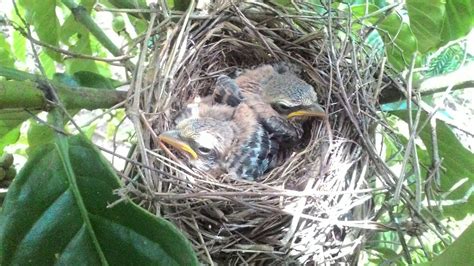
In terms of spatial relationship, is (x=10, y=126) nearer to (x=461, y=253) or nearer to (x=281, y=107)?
(x=281, y=107)

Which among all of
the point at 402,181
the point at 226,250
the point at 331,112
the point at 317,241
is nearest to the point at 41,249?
the point at 226,250

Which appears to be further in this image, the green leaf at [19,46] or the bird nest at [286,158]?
the green leaf at [19,46]

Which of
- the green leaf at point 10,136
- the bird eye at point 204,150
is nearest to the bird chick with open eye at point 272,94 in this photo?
the bird eye at point 204,150

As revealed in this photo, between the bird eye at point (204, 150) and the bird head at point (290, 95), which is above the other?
the bird head at point (290, 95)

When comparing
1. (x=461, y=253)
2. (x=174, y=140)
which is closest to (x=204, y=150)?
(x=174, y=140)

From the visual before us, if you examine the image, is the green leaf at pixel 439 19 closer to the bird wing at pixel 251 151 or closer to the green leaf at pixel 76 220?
the bird wing at pixel 251 151

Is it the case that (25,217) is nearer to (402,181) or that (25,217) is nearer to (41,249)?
(41,249)

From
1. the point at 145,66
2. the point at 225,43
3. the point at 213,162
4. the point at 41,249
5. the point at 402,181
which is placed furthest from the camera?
the point at 225,43
